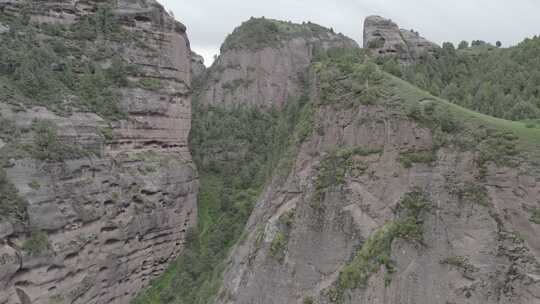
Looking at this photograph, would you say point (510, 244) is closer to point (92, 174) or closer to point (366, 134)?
point (366, 134)

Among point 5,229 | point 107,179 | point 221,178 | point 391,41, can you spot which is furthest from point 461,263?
point 221,178

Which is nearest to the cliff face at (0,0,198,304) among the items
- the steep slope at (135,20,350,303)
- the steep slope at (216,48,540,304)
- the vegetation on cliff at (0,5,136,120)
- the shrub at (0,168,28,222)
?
the shrub at (0,168,28,222)

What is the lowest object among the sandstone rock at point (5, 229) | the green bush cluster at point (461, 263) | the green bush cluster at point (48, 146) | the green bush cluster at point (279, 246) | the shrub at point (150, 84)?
the sandstone rock at point (5, 229)

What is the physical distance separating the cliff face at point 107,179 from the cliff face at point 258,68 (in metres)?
15.2

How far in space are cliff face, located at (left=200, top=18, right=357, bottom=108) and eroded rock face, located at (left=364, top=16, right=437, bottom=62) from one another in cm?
2199

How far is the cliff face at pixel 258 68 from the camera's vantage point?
174ft

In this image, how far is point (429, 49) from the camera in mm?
31641

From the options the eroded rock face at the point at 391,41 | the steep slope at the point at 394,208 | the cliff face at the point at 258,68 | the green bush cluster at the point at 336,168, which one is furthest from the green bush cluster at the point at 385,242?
the cliff face at the point at 258,68

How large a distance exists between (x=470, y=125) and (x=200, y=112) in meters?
40.4

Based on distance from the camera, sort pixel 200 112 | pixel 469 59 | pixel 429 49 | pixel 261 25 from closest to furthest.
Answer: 1. pixel 469 59
2. pixel 429 49
3. pixel 200 112
4. pixel 261 25

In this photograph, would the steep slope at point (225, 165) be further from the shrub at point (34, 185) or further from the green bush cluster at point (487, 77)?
the shrub at point (34, 185)

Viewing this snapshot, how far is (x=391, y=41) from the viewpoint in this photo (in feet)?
101

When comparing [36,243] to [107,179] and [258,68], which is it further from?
[258,68]

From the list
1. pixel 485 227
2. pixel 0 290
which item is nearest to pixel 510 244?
pixel 485 227
